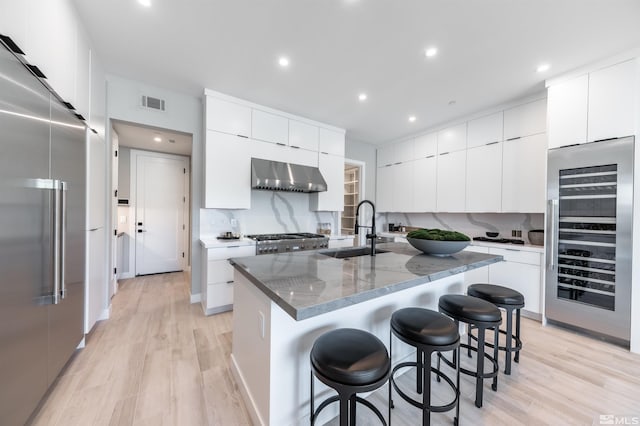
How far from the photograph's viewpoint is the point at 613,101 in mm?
2352

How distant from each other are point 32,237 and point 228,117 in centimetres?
243

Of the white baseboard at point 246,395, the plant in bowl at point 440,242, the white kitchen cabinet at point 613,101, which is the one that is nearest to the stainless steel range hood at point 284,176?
the plant in bowl at point 440,242

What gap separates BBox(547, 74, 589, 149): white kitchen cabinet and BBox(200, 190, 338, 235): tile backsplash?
132 inches

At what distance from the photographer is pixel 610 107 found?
2.37 metres

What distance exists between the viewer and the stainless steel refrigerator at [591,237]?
2.28 m

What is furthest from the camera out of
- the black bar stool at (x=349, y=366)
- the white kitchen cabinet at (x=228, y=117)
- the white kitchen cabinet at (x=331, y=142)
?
the white kitchen cabinet at (x=331, y=142)

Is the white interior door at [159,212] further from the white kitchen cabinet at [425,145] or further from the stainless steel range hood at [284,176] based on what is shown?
the white kitchen cabinet at [425,145]

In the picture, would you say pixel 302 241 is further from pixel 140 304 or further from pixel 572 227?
pixel 572 227

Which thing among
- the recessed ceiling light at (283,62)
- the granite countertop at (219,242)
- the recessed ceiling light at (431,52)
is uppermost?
the recessed ceiling light at (283,62)

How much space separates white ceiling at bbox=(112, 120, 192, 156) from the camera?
3.56 meters

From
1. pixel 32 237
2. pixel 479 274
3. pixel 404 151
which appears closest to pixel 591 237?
pixel 479 274

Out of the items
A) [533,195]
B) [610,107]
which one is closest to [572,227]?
[533,195]

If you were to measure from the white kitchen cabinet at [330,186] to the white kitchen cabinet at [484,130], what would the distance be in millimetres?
2127
